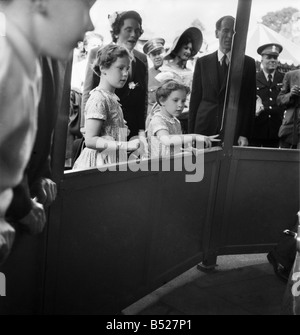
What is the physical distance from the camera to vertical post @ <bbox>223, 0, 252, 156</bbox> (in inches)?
118

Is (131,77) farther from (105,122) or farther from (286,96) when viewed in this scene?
(286,96)

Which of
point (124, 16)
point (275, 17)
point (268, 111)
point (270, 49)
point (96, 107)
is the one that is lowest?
point (96, 107)

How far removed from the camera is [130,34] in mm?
2488

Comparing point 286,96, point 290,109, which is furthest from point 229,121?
point 290,109

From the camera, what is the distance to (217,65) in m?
3.24

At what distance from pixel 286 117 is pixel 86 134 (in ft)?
8.84

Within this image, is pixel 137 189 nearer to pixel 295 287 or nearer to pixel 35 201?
pixel 295 287

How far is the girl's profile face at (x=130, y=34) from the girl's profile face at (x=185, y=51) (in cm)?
52

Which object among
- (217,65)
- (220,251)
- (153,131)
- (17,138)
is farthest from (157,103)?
(17,138)

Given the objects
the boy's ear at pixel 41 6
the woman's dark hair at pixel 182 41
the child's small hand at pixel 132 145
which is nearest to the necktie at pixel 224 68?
the woman's dark hair at pixel 182 41

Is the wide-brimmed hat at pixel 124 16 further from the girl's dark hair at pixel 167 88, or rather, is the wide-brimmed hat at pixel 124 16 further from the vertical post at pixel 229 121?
the vertical post at pixel 229 121

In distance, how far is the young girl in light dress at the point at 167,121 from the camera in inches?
109

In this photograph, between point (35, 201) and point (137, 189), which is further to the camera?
point (137, 189)

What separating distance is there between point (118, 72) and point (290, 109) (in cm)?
250
